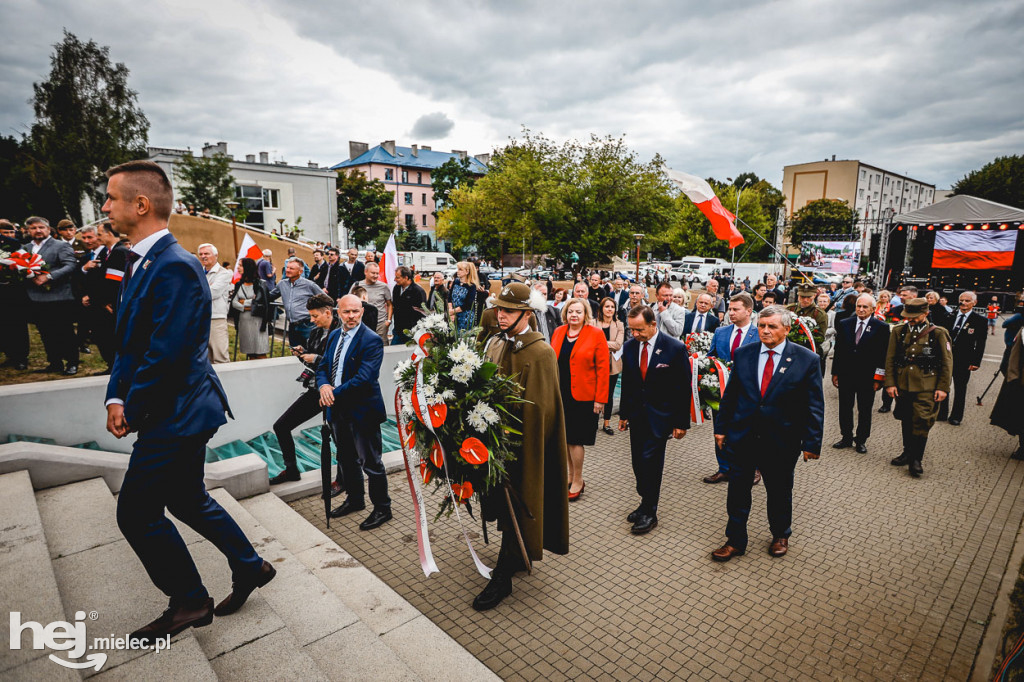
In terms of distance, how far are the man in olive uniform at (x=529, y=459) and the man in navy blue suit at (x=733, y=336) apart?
8.78 ft

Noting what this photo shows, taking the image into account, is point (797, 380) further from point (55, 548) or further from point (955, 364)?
point (955, 364)

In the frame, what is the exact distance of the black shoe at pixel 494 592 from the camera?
3.78 metres

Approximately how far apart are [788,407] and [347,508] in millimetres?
4090

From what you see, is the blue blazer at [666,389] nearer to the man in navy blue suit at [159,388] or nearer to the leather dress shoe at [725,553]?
the leather dress shoe at [725,553]

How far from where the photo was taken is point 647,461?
4973 millimetres

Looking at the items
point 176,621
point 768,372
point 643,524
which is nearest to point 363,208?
point 643,524

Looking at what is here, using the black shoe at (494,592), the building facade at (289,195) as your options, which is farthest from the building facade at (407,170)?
the black shoe at (494,592)

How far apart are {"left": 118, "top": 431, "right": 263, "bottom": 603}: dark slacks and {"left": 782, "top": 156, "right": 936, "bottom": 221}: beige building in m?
78.4

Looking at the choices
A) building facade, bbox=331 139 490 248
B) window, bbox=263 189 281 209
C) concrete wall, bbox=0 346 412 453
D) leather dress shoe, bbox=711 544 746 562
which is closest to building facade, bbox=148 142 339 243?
window, bbox=263 189 281 209

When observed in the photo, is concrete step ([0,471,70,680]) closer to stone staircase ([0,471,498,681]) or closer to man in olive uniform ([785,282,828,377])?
stone staircase ([0,471,498,681])

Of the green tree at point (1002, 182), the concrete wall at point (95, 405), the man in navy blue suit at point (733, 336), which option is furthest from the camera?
the green tree at point (1002, 182)

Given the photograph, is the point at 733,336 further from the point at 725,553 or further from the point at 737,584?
the point at 737,584

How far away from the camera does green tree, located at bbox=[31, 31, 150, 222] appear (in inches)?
1247

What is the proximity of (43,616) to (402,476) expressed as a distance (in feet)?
11.8
